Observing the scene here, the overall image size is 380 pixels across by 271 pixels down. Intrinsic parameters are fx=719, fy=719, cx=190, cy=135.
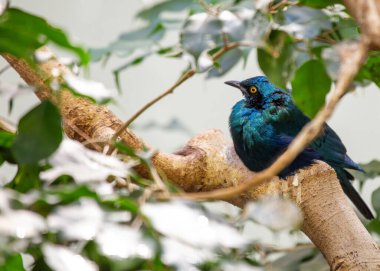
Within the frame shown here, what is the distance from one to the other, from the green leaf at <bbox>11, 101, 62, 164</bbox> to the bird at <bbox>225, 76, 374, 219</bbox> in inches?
38.0

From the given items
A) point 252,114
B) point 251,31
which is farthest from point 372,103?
point 251,31

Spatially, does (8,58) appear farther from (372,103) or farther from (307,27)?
(372,103)

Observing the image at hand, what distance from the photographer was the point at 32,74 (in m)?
1.47

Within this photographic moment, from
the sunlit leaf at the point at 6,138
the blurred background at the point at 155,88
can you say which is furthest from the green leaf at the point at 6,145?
the blurred background at the point at 155,88

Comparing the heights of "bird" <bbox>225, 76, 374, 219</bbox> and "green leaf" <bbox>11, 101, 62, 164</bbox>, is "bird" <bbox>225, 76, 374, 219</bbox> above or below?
below

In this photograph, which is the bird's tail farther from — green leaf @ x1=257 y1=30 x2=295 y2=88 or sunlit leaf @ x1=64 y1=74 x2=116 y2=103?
sunlit leaf @ x1=64 y1=74 x2=116 y2=103

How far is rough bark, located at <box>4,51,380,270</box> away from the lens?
1340mm

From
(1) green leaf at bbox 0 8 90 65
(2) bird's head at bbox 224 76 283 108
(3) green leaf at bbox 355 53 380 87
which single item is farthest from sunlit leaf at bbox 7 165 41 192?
(2) bird's head at bbox 224 76 283 108

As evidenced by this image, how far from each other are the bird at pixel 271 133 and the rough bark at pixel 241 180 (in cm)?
11

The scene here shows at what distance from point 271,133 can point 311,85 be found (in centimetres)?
77

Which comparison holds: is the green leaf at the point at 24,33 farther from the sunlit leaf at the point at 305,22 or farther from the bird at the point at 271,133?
the bird at the point at 271,133

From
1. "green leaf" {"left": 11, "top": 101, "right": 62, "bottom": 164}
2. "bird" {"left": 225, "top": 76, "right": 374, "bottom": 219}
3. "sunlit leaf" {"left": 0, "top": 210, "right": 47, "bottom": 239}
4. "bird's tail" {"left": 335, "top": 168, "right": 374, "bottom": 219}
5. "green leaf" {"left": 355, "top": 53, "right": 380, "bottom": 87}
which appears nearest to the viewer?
"sunlit leaf" {"left": 0, "top": 210, "right": 47, "bottom": 239}

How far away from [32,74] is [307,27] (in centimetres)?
71

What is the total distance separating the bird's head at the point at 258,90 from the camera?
1796mm
